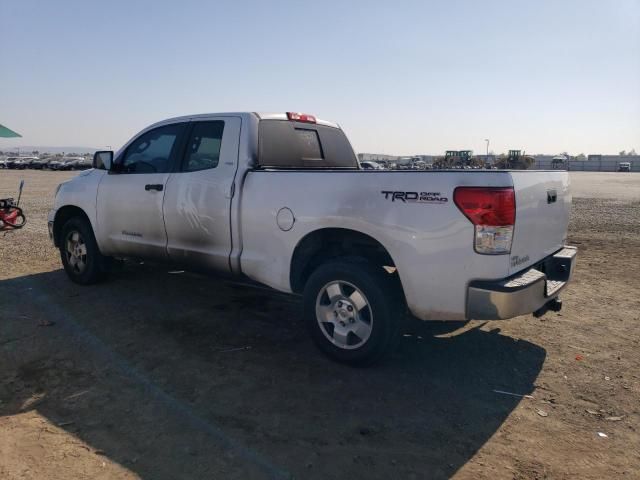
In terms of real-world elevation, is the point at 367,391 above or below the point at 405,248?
below

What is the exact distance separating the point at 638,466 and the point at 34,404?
3842 mm

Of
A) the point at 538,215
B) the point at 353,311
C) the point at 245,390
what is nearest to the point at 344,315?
the point at 353,311

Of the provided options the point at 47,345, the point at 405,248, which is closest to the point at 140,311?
the point at 47,345

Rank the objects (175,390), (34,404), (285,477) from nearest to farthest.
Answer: (285,477), (34,404), (175,390)

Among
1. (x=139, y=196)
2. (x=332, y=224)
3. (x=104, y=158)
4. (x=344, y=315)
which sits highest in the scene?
(x=104, y=158)

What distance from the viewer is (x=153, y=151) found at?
5.56 meters

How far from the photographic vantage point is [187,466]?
8.96ft

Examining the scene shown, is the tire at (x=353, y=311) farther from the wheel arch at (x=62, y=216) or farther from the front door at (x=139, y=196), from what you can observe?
the wheel arch at (x=62, y=216)

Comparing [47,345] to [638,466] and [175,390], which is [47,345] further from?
[638,466]

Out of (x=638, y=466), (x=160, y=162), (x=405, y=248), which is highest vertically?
(x=160, y=162)

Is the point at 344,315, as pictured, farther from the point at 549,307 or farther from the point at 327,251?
the point at 549,307

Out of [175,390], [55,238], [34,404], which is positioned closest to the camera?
[34,404]

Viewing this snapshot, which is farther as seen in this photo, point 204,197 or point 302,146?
point 302,146

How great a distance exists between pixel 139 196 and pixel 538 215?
4075 millimetres
